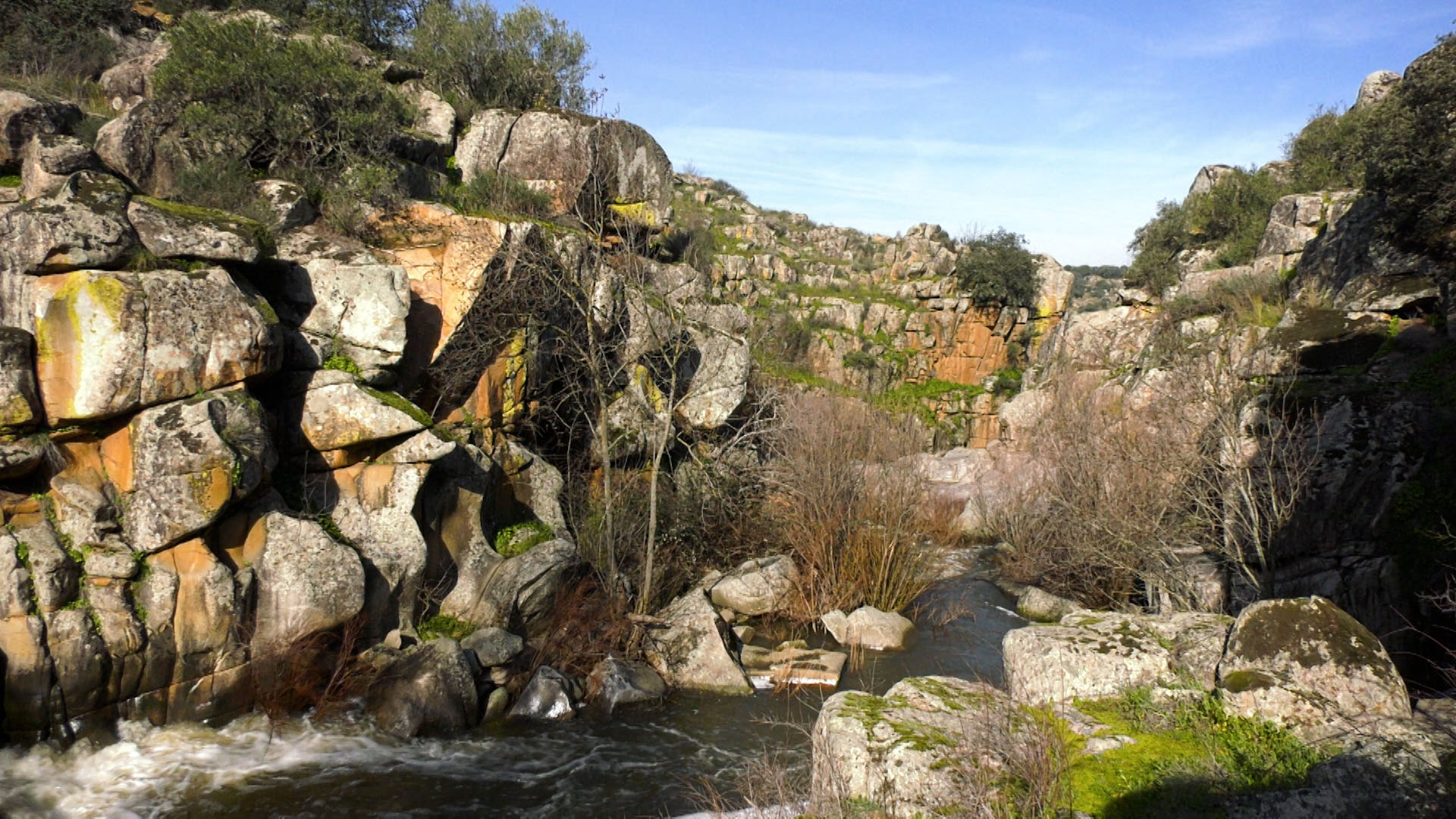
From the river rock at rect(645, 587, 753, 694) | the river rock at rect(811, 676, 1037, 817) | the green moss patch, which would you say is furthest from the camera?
the green moss patch

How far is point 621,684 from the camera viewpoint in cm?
1104

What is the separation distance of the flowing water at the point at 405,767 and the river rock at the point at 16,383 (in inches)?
131

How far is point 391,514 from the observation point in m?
11.1

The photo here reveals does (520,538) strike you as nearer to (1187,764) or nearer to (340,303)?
(340,303)

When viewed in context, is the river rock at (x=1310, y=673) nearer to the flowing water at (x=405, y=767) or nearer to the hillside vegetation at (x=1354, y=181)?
the flowing water at (x=405, y=767)

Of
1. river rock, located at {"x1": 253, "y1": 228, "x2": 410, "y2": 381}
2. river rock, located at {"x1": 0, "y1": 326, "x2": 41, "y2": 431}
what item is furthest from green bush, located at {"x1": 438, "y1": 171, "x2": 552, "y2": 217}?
river rock, located at {"x1": 0, "y1": 326, "x2": 41, "y2": 431}

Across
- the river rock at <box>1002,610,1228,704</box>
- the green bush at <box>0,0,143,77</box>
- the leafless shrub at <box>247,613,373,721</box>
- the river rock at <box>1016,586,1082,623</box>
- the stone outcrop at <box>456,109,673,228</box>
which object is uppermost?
the green bush at <box>0,0,143,77</box>

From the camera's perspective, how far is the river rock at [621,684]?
1091 centimetres

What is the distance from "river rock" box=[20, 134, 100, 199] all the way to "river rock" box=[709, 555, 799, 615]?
1122cm

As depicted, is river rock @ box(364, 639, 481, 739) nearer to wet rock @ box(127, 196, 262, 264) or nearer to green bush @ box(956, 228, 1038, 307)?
wet rock @ box(127, 196, 262, 264)

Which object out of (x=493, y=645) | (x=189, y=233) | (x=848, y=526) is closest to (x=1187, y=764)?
(x=493, y=645)

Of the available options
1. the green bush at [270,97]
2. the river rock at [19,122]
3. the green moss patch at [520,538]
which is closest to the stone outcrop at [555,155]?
the green bush at [270,97]

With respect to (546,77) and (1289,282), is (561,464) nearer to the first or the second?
(546,77)

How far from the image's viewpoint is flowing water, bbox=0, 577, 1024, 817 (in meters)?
7.94
